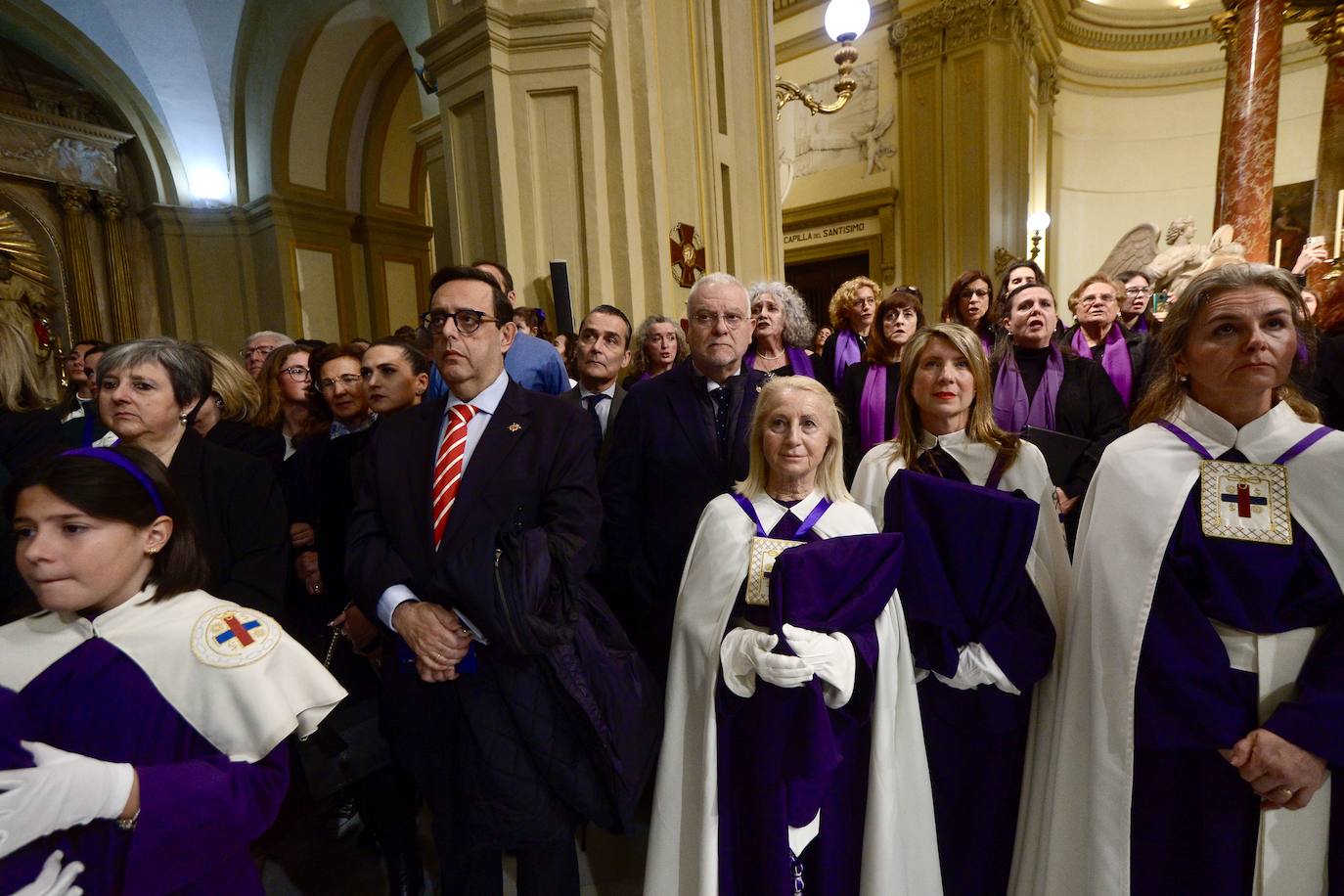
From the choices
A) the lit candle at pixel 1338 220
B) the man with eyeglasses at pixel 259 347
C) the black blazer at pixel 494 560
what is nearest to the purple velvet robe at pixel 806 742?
the black blazer at pixel 494 560

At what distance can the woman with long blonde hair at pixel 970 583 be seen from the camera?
183cm

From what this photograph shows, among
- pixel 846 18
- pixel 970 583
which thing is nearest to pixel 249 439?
pixel 970 583

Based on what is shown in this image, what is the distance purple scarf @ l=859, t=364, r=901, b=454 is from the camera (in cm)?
335

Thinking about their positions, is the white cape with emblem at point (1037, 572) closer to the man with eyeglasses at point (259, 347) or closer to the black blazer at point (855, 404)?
the black blazer at point (855, 404)

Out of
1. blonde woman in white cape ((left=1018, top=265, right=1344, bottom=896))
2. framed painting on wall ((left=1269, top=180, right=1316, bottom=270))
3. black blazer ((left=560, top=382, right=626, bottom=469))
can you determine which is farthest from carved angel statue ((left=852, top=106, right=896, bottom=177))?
blonde woman in white cape ((left=1018, top=265, right=1344, bottom=896))

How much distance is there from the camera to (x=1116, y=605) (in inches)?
68.1

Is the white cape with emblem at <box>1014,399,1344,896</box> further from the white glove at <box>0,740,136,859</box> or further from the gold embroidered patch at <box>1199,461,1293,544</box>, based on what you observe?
the white glove at <box>0,740,136,859</box>

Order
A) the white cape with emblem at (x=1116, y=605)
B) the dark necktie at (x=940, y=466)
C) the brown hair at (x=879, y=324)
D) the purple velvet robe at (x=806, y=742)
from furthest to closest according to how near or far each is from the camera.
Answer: the brown hair at (x=879, y=324), the dark necktie at (x=940, y=466), the purple velvet robe at (x=806, y=742), the white cape with emblem at (x=1116, y=605)

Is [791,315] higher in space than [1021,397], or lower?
higher

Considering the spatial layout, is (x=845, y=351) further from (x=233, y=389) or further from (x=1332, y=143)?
(x=1332, y=143)

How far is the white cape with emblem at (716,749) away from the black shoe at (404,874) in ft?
3.35

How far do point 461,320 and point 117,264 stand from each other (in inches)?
438

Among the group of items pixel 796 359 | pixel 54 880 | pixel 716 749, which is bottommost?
pixel 716 749

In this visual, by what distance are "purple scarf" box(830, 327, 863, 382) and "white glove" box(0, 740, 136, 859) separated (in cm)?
382
